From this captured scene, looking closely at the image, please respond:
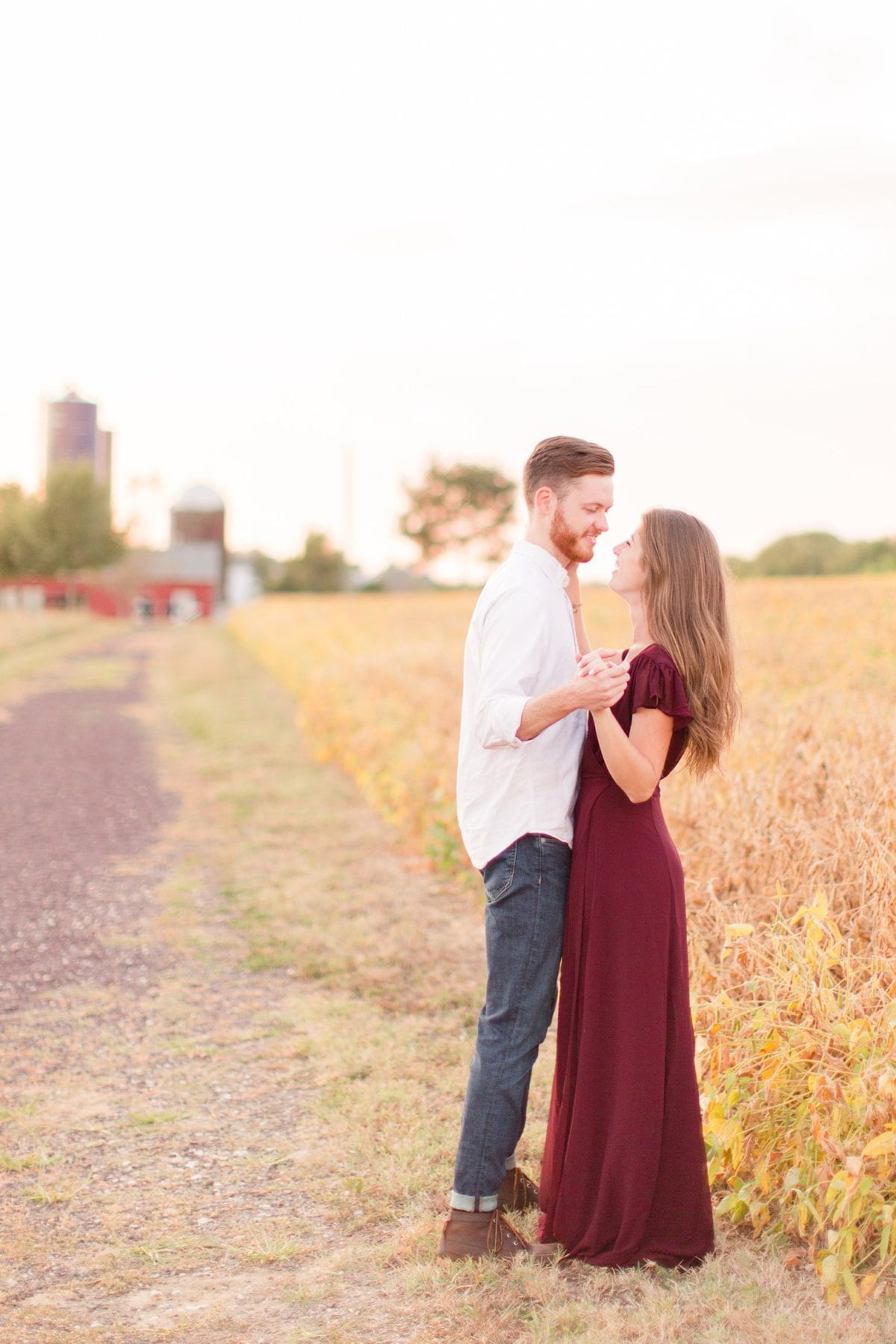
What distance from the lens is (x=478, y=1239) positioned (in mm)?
3281

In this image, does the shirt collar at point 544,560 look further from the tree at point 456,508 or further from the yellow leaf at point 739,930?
the tree at point 456,508

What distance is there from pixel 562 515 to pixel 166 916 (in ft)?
15.3

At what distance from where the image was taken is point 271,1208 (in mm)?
3725

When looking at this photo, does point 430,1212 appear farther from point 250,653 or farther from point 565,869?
point 250,653

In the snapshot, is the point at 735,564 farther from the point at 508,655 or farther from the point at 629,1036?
the point at 629,1036

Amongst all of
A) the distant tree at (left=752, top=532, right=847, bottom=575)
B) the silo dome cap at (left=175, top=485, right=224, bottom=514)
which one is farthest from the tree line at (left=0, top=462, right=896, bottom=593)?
the silo dome cap at (left=175, top=485, right=224, bottom=514)

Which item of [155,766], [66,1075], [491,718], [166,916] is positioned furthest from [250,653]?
[491,718]

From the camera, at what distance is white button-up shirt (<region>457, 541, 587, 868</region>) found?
3.06 metres

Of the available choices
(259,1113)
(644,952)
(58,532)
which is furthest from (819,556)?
(58,532)

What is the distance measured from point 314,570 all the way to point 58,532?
53.8ft

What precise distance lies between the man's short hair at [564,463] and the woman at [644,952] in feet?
0.67

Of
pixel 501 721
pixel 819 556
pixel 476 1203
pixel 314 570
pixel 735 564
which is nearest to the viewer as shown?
pixel 501 721

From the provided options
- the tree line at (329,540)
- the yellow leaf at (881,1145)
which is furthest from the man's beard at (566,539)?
the tree line at (329,540)

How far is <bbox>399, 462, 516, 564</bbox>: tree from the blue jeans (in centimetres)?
8372
